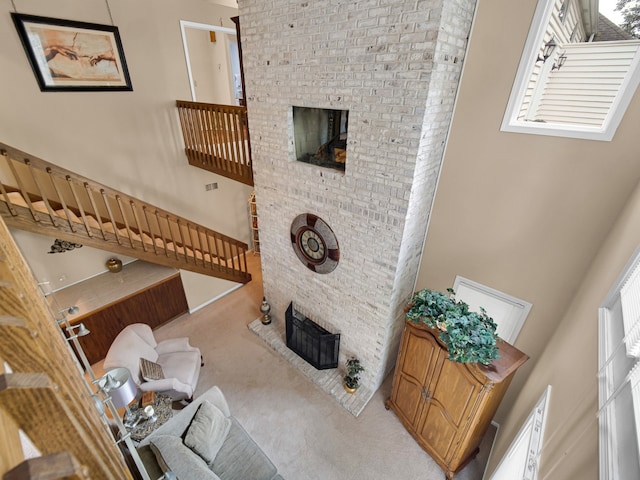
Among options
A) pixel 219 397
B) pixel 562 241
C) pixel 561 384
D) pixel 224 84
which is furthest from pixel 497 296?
pixel 224 84

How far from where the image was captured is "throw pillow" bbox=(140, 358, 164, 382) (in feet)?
11.4

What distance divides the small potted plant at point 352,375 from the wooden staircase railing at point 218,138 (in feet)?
9.58

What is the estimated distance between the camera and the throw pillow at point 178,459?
7.95 feet

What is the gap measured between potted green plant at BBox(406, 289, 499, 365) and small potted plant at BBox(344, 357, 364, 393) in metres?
1.30

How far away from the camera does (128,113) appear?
15.5 feet

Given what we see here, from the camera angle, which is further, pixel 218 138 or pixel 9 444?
pixel 218 138

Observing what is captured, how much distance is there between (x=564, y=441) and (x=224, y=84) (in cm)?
759

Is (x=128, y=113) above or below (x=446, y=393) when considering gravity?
above

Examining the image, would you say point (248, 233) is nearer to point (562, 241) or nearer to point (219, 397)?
point (219, 397)

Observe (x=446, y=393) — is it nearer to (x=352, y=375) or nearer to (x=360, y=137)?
(x=352, y=375)

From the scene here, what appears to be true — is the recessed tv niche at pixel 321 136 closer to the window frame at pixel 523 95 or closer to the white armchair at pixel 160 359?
the window frame at pixel 523 95

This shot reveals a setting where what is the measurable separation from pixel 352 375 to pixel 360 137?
2.96 m

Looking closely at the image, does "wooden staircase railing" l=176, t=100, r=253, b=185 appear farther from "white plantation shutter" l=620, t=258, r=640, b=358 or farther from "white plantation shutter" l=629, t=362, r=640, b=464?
"white plantation shutter" l=629, t=362, r=640, b=464

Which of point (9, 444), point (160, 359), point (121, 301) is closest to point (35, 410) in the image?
point (9, 444)
